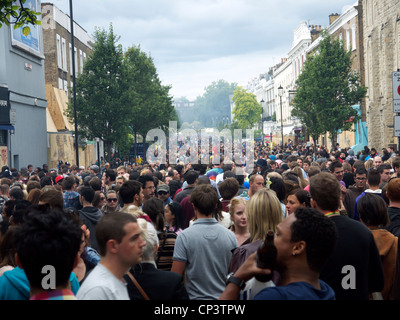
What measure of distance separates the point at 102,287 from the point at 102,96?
33784 mm

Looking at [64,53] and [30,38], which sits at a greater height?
[64,53]

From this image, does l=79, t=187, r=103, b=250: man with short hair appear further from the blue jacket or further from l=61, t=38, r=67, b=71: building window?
l=61, t=38, r=67, b=71: building window

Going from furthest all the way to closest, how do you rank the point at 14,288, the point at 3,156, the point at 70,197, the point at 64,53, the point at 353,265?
the point at 64,53
the point at 3,156
the point at 70,197
the point at 353,265
the point at 14,288

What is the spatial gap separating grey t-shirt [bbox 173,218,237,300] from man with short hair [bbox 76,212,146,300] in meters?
1.64

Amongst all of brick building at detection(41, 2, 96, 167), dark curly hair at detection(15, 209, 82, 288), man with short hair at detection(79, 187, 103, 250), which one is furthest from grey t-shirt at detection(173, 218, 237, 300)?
brick building at detection(41, 2, 96, 167)

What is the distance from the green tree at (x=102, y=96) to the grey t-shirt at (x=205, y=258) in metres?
31.3

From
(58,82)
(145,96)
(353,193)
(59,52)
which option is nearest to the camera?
(353,193)

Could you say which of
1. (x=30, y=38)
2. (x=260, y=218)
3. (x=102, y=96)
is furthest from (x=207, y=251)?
(x=102, y=96)

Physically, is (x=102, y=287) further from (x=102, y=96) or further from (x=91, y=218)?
(x=102, y=96)

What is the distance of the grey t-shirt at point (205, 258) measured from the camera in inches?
202

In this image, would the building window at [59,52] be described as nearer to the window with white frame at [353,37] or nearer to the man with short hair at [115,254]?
the window with white frame at [353,37]

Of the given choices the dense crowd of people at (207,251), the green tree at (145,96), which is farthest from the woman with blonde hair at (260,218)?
the green tree at (145,96)

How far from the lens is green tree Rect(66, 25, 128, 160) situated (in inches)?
1419

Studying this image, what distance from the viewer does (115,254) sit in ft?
11.4
